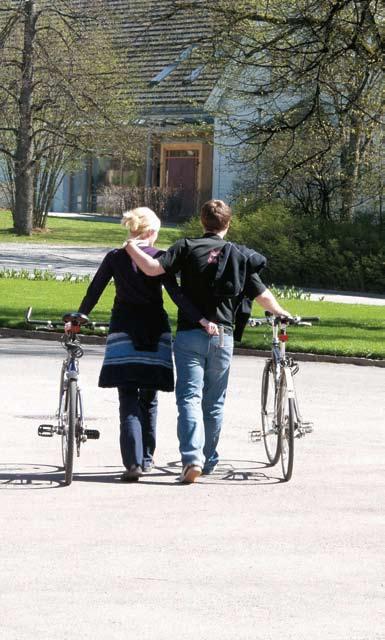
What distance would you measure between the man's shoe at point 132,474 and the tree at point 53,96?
30.8 meters

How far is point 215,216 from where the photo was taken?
9.16 metres

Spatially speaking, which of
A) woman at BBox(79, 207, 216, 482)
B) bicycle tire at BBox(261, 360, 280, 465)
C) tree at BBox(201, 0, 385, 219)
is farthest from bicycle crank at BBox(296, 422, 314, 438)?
tree at BBox(201, 0, 385, 219)

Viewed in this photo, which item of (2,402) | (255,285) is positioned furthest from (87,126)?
(255,285)

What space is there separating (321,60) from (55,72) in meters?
19.0

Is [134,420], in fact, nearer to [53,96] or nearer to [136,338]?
[136,338]

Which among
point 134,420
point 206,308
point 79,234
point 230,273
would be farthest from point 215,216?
point 79,234

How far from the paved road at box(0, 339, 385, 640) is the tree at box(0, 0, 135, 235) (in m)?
29.7

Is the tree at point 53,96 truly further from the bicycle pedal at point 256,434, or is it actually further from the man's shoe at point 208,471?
the man's shoe at point 208,471

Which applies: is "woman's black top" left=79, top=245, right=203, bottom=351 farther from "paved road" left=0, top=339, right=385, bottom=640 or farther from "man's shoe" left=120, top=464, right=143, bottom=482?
"paved road" left=0, top=339, right=385, bottom=640

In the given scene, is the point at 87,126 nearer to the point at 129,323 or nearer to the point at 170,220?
the point at 170,220

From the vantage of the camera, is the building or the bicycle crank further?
the building

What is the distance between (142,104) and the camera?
173 ft

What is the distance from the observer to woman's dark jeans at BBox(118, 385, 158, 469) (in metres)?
9.02

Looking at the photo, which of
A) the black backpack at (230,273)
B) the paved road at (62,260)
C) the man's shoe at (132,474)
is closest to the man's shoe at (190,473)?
the man's shoe at (132,474)
